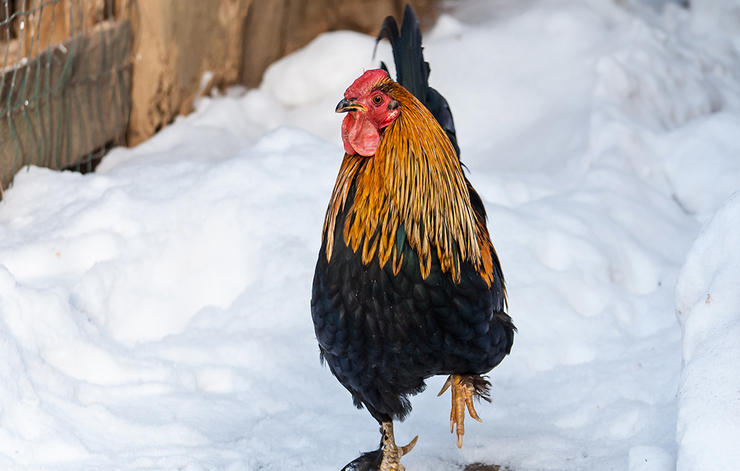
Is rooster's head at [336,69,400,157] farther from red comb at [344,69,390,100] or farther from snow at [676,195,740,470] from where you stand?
snow at [676,195,740,470]

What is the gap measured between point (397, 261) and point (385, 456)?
0.88m

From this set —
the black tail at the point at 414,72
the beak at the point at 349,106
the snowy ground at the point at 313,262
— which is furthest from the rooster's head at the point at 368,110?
the snowy ground at the point at 313,262

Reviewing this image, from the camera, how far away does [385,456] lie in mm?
3293

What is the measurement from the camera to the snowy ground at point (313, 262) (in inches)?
136

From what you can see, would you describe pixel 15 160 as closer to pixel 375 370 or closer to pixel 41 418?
pixel 41 418

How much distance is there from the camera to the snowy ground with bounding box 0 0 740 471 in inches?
136

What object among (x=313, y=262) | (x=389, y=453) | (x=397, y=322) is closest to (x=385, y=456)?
(x=389, y=453)

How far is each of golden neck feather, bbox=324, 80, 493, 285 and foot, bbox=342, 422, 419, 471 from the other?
28.7 inches

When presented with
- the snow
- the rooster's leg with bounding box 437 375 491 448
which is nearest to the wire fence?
the rooster's leg with bounding box 437 375 491 448

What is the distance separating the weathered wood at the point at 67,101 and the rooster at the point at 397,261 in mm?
2373

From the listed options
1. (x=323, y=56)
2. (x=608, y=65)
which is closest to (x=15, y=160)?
(x=323, y=56)

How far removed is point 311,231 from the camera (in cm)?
477

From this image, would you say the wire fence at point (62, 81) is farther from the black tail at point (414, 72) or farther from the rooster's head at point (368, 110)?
the rooster's head at point (368, 110)

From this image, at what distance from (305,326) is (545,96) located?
2.77m
